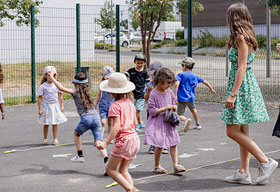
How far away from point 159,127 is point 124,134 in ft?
4.18

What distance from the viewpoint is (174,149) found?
20.9ft

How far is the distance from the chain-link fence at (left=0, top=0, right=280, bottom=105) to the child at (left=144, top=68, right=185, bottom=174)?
7.02 metres

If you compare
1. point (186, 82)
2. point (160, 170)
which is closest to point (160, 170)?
point (160, 170)

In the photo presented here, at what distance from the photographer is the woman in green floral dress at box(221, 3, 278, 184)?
5539mm

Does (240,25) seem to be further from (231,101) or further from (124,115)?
(124,115)

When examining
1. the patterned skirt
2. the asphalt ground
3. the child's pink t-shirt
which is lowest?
the asphalt ground

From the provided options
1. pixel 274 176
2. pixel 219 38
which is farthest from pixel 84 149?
pixel 219 38

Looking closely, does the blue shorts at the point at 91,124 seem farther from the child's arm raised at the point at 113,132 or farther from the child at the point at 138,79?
the child at the point at 138,79

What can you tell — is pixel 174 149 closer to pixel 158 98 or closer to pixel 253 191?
pixel 158 98

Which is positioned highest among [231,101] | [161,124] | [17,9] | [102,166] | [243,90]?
[17,9]

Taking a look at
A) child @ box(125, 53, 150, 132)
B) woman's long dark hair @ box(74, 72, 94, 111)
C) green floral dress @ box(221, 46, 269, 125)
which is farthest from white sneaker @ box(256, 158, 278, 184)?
child @ box(125, 53, 150, 132)

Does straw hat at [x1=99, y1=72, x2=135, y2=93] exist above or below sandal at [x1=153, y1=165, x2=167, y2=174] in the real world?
above

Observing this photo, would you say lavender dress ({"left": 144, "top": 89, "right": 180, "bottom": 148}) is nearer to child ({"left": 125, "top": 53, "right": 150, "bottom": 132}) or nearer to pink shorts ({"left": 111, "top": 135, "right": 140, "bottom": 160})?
pink shorts ({"left": 111, "top": 135, "right": 140, "bottom": 160})

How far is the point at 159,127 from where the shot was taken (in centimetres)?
636
